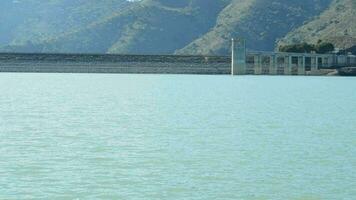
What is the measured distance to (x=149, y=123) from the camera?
38531 mm

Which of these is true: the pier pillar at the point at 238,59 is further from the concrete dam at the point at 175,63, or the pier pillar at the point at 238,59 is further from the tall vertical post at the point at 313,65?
the tall vertical post at the point at 313,65

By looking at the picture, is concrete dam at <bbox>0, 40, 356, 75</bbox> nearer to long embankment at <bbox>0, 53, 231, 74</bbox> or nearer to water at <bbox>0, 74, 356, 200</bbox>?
long embankment at <bbox>0, 53, 231, 74</bbox>

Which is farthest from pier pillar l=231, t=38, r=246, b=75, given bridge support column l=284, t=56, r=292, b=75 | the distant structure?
bridge support column l=284, t=56, r=292, b=75

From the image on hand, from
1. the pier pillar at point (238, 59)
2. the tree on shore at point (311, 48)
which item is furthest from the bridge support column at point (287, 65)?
the pier pillar at point (238, 59)

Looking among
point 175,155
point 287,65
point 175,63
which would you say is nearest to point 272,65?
point 287,65

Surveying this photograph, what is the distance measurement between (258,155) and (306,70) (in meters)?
124

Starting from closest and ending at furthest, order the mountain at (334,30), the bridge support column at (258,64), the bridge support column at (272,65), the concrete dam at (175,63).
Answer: the bridge support column at (272,65)
the concrete dam at (175,63)
the bridge support column at (258,64)
the mountain at (334,30)

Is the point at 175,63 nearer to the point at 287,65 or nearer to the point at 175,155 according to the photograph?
the point at 287,65

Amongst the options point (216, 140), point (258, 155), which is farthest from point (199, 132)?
point (258, 155)

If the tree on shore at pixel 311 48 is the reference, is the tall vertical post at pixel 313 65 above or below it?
below

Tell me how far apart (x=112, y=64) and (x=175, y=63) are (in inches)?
400

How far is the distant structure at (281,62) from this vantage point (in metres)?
145

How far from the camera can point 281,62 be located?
154 metres

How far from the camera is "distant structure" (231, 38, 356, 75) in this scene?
145375mm
